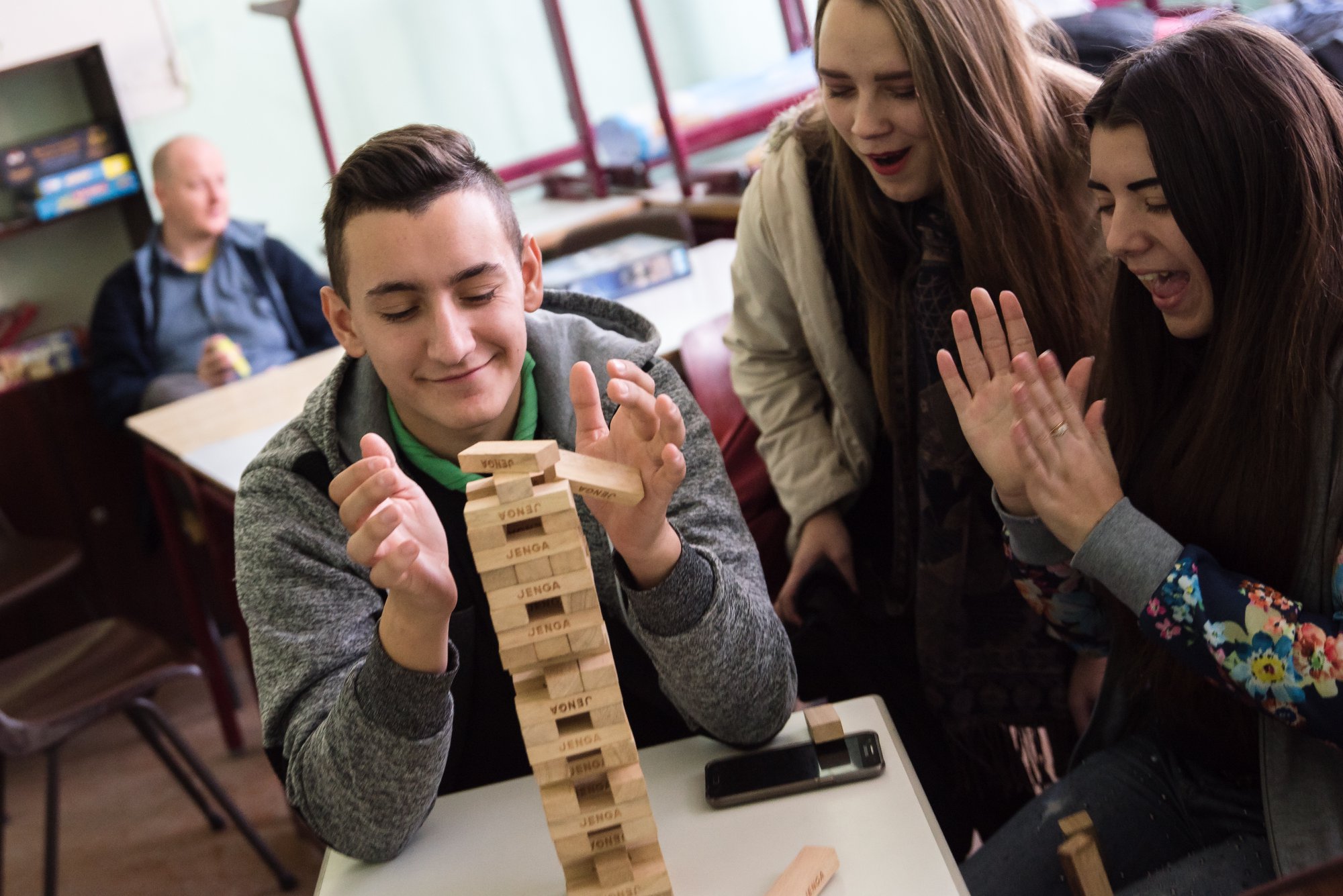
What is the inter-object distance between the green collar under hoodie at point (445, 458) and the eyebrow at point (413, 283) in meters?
0.15

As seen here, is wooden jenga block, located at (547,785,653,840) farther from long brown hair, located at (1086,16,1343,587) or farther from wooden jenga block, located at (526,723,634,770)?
long brown hair, located at (1086,16,1343,587)

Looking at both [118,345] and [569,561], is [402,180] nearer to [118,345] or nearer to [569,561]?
[569,561]

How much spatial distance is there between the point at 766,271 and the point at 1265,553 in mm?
863

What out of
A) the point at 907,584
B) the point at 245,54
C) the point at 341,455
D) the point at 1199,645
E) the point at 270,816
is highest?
the point at 245,54

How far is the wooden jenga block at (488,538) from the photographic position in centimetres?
94

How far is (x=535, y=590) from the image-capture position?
95 cm

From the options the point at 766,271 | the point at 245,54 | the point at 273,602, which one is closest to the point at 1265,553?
the point at 766,271

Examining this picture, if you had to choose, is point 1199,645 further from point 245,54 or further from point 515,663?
point 245,54

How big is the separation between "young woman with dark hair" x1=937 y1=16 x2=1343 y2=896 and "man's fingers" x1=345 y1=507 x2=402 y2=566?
631 mm

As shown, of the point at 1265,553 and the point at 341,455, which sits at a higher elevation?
the point at 341,455

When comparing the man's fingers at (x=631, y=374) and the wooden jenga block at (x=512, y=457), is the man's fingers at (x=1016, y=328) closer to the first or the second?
the man's fingers at (x=631, y=374)

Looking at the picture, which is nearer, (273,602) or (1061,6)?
(273,602)

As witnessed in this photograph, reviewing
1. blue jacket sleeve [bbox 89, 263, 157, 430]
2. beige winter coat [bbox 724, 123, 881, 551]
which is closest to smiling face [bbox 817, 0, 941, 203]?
beige winter coat [bbox 724, 123, 881, 551]

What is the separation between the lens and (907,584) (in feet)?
6.01
